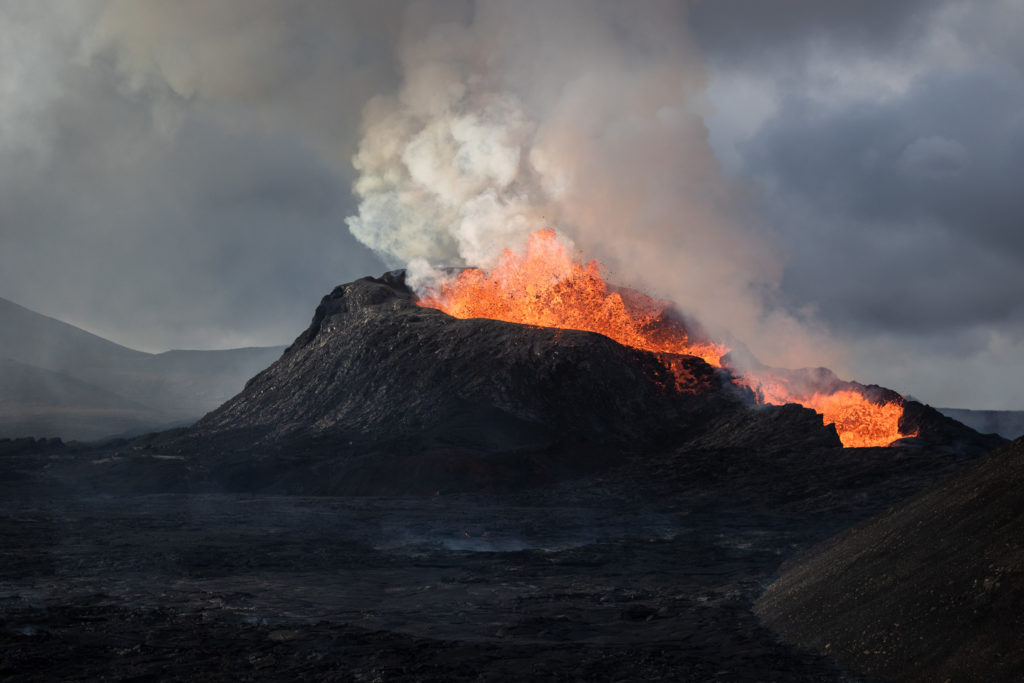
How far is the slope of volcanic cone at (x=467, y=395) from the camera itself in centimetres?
5116

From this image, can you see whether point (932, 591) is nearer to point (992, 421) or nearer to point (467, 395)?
point (467, 395)

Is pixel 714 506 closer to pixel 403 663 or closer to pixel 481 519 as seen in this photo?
pixel 481 519

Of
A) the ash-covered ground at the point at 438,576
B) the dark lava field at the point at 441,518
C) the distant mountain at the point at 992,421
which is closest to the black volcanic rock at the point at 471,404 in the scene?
the dark lava field at the point at 441,518

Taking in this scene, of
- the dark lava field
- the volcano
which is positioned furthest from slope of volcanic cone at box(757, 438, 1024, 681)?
the volcano

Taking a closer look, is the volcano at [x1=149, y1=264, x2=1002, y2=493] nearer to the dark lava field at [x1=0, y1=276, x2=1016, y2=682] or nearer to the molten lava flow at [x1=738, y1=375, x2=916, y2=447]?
the dark lava field at [x1=0, y1=276, x2=1016, y2=682]

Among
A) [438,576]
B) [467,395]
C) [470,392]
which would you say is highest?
[470,392]

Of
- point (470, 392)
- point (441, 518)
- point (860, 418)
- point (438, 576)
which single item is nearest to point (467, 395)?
point (470, 392)

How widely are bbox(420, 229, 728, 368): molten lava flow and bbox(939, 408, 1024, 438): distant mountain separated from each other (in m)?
53.1

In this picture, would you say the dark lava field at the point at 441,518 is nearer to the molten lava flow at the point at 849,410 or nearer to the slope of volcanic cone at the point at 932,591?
the slope of volcanic cone at the point at 932,591

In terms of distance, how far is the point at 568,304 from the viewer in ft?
212

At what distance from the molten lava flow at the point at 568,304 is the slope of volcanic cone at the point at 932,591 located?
47.2 meters

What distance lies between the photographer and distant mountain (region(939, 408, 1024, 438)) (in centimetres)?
10481

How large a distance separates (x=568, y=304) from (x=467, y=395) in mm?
13958

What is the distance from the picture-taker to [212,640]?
14891 millimetres
